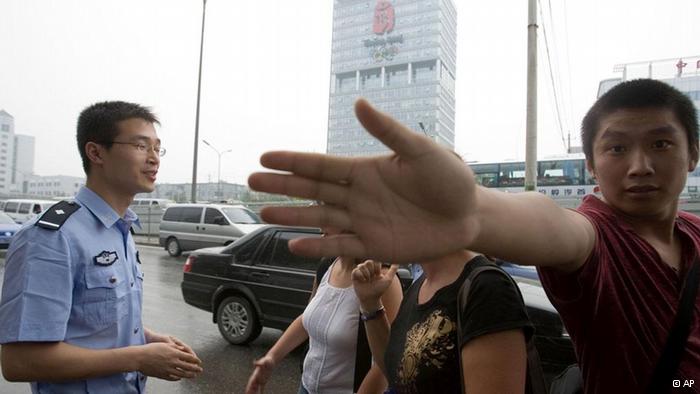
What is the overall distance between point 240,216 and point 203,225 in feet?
4.12

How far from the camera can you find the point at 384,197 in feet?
2.77

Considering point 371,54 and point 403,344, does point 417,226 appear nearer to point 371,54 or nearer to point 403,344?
point 403,344

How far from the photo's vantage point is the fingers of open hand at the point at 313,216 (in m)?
0.81

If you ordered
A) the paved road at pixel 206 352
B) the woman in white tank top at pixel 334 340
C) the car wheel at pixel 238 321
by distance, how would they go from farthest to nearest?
the car wheel at pixel 238 321
the paved road at pixel 206 352
the woman in white tank top at pixel 334 340

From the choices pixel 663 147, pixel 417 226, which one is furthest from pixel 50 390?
pixel 663 147

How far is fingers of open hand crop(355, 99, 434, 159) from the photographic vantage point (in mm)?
694

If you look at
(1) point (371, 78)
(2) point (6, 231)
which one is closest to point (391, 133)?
(2) point (6, 231)

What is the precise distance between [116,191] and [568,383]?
212 cm

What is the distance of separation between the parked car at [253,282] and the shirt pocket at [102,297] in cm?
266

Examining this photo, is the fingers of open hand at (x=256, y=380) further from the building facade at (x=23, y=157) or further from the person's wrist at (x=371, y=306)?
the building facade at (x=23, y=157)

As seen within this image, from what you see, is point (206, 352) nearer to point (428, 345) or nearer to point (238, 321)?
point (238, 321)

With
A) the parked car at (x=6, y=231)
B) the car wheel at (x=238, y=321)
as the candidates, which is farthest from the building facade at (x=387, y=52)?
the car wheel at (x=238, y=321)

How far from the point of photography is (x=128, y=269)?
6.28 feet

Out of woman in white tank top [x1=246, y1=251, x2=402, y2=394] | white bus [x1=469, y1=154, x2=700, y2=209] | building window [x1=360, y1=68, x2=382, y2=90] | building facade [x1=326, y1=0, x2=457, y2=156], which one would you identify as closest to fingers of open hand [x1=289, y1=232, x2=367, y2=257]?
woman in white tank top [x1=246, y1=251, x2=402, y2=394]
